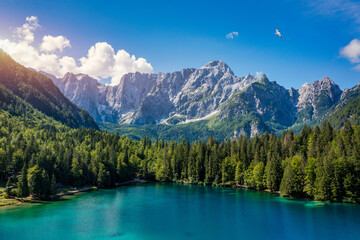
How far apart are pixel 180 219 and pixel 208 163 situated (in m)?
67.1

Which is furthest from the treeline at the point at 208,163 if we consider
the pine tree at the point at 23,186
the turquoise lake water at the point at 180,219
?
the turquoise lake water at the point at 180,219

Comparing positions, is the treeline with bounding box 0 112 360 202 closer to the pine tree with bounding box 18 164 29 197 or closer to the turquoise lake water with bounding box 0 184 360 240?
the pine tree with bounding box 18 164 29 197

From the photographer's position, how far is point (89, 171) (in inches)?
4313

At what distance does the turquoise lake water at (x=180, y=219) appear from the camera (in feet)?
160

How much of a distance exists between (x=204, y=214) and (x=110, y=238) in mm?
27691

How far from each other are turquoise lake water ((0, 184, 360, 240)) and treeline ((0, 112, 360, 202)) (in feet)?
26.7

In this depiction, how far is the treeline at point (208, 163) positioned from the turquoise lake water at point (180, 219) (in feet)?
26.7

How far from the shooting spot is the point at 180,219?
6081 centimetres

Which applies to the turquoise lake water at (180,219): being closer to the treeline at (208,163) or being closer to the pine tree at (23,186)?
the pine tree at (23,186)

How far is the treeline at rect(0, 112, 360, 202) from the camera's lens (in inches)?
3068

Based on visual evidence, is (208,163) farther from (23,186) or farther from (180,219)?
(23,186)

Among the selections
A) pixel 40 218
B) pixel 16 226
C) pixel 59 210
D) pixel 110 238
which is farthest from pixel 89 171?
pixel 110 238

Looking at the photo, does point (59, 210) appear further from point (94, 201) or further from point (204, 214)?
point (204, 214)

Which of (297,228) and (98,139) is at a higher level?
(98,139)
